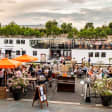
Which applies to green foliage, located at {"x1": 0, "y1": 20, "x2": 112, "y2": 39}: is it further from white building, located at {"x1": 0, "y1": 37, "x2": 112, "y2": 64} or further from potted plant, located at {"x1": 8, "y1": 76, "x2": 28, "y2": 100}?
potted plant, located at {"x1": 8, "y1": 76, "x2": 28, "y2": 100}

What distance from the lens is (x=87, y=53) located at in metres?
29.8

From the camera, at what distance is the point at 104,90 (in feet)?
31.1

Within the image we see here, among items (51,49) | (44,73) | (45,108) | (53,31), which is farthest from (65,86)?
(53,31)

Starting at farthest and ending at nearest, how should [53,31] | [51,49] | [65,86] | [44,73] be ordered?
[53,31]
[51,49]
[44,73]
[65,86]

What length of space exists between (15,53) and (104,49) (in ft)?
50.5

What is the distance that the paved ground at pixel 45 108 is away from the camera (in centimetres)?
878

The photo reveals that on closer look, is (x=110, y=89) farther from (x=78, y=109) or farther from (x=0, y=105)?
(x=0, y=105)

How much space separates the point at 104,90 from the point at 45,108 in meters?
3.16

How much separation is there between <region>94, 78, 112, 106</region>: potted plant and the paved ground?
0.46 m

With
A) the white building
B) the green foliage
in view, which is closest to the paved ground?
the white building

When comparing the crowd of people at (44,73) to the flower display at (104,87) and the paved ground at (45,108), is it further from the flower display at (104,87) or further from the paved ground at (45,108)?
the flower display at (104,87)

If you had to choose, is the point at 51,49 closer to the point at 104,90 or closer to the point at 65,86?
the point at 65,86

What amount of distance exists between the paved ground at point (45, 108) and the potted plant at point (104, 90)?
459mm

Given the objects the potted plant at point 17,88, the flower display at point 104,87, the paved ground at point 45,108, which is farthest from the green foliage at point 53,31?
the flower display at point 104,87
